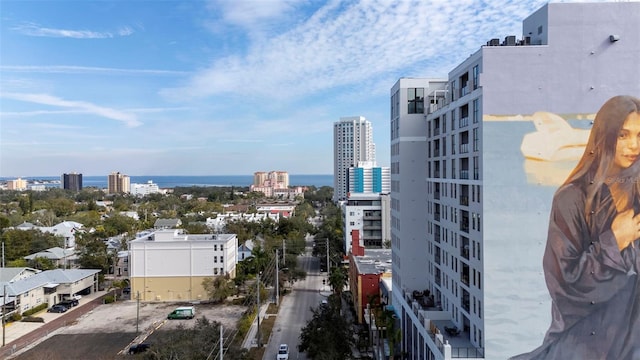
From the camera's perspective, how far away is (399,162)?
23.8 meters

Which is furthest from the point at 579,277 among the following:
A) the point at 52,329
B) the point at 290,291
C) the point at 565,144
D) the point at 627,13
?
the point at 52,329

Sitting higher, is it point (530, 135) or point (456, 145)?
point (530, 135)

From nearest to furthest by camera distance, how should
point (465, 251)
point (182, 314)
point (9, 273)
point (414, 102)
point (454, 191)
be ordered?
point (465, 251) < point (454, 191) < point (414, 102) < point (182, 314) < point (9, 273)

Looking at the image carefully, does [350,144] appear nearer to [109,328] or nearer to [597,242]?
[109,328]

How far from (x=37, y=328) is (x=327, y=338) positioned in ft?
81.0

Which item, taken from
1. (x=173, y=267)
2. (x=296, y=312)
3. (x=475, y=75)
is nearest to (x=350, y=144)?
(x=173, y=267)

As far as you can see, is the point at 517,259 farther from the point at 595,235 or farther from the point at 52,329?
the point at 52,329

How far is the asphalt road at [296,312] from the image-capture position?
27.1 m

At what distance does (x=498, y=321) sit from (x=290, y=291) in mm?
28060

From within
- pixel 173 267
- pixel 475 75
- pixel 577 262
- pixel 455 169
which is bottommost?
pixel 173 267

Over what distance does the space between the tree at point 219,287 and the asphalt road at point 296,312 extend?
15.9 feet

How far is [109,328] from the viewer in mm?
31406

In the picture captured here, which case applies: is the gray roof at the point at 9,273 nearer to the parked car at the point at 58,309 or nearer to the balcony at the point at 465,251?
the parked car at the point at 58,309

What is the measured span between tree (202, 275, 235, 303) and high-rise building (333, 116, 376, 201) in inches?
3343
